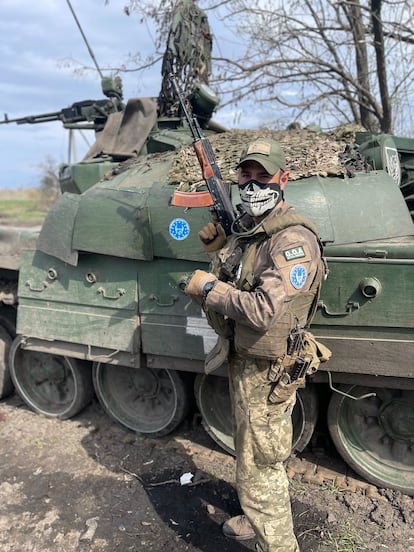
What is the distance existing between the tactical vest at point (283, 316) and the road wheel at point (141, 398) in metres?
1.84

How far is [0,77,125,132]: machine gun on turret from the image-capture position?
624cm

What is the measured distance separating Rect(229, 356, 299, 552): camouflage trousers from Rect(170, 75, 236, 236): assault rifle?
2.81ft

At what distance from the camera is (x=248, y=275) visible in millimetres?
2758

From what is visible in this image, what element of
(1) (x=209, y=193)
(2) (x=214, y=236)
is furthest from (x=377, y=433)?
(1) (x=209, y=193)

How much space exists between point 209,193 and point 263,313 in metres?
1.22

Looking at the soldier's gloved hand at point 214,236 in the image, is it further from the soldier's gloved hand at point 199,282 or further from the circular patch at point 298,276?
the circular patch at point 298,276

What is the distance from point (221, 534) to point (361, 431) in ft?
4.11

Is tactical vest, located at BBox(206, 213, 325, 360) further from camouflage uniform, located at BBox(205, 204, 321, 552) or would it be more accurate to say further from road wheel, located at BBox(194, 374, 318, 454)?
road wheel, located at BBox(194, 374, 318, 454)

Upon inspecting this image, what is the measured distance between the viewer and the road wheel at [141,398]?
4.59 meters

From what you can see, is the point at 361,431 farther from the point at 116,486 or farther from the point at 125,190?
the point at 125,190

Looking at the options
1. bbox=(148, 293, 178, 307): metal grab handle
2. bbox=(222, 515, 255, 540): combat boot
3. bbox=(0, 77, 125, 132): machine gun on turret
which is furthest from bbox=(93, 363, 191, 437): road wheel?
bbox=(0, 77, 125, 132): machine gun on turret

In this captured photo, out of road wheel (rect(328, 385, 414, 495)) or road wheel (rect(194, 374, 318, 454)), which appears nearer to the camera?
road wheel (rect(328, 385, 414, 495))

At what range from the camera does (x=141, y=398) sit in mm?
4840

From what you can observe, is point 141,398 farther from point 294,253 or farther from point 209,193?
point 294,253
